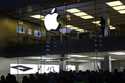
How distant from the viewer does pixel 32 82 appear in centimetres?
1279

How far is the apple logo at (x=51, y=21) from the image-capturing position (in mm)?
18344

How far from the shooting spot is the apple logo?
18344 millimetres

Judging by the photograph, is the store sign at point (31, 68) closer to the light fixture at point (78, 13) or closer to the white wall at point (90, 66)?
the white wall at point (90, 66)

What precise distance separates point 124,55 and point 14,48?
27.2ft

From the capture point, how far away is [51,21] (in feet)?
61.1

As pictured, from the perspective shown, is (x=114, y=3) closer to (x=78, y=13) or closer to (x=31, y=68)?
(x=78, y=13)

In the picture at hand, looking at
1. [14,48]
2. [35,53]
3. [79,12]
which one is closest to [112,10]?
[79,12]

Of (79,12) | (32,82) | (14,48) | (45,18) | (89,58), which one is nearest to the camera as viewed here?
(32,82)

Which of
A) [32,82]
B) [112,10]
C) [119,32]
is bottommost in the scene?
[32,82]

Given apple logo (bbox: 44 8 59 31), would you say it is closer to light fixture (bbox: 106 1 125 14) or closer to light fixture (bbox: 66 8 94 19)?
light fixture (bbox: 66 8 94 19)

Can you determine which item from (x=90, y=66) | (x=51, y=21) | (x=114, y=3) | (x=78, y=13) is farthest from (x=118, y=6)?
(x=51, y=21)

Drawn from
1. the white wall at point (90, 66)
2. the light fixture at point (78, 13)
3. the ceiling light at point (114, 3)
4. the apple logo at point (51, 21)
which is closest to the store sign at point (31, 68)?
the white wall at point (90, 66)

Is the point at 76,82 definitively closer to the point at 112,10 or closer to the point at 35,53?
the point at 112,10

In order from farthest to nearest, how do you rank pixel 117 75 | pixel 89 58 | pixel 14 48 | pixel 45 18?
pixel 14 48, pixel 45 18, pixel 89 58, pixel 117 75
